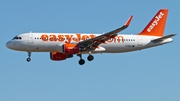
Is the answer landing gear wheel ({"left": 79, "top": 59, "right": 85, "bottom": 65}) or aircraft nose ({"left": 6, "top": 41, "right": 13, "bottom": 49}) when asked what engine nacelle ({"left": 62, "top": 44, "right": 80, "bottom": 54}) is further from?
aircraft nose ({"left": 6, "top": 41, "right": 13, "bottom": 49})

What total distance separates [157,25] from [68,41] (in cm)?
1691

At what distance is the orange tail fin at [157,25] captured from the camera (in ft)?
297

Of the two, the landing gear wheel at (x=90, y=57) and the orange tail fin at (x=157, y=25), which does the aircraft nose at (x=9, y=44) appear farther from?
the orange tail fin at (x=157, y=25)

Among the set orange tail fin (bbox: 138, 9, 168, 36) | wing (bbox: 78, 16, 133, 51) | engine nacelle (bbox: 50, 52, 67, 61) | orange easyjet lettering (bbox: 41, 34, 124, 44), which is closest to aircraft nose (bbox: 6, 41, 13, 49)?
orange easyjet lettering (bbox: 41, 34, 124, 44)

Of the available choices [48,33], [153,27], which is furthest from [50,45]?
[153,27]

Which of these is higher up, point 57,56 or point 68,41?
point 68,41

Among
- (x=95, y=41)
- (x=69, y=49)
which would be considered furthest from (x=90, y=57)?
(x=69, y=49)

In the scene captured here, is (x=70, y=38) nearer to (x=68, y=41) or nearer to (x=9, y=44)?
(x=68, y=41)

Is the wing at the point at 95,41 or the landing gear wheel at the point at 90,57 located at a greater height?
the wing at the point at 95,41

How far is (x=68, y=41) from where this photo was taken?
3268 inches

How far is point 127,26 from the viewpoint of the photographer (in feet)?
244

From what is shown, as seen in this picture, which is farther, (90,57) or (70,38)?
(90,57)

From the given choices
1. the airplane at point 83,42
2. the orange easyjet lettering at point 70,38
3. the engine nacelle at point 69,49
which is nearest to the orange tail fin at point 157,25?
the airplane at point 83,42

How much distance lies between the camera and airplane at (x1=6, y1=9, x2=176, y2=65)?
266 feet
